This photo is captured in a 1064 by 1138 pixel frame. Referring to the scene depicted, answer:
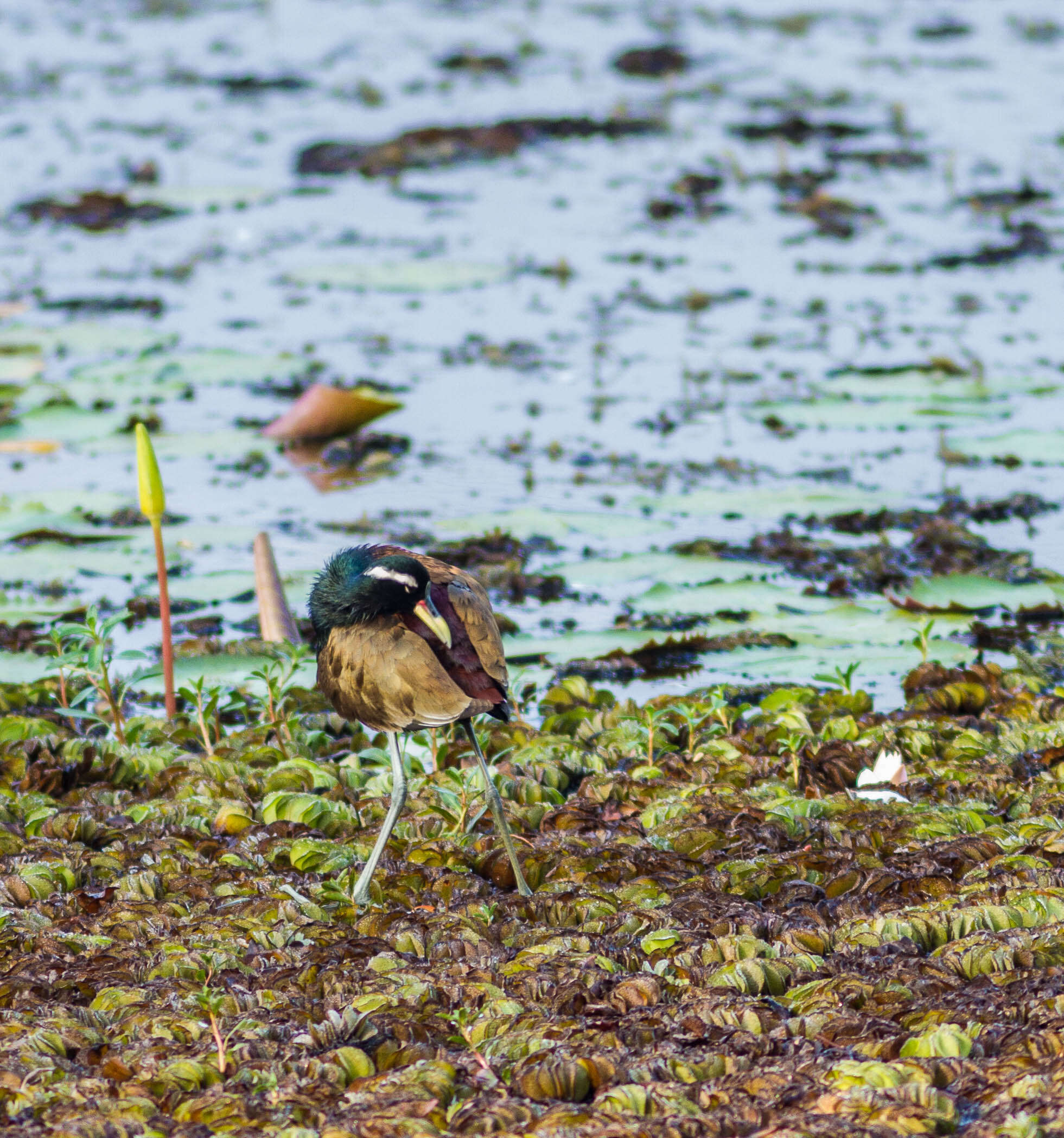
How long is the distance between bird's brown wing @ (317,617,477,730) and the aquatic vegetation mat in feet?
1.47

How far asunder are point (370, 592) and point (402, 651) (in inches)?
5.7

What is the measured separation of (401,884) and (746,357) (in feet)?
Result: 18.4

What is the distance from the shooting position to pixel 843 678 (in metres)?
4.99

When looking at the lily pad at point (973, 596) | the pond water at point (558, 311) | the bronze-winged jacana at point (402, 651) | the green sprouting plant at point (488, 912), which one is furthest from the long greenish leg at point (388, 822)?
the lily pad at point (973, 596)

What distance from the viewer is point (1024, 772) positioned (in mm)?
4473

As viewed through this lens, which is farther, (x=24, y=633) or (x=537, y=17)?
(x=537, y=17)

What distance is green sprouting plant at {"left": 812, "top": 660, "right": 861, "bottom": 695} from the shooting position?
490cm

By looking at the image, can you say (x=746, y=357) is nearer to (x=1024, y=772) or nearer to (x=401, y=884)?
(x=1024, y=772)

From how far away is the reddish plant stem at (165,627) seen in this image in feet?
15.1

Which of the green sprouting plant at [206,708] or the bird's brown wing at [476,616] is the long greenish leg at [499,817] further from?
the green sprouting plant at [206,708]

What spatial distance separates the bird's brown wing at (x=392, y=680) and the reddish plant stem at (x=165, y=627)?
1.12 m

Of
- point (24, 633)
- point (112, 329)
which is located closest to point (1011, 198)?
point (112, 329)

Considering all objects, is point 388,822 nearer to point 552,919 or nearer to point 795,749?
point 552,919

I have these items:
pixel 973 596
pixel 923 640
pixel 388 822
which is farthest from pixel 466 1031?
pixel 973 596
